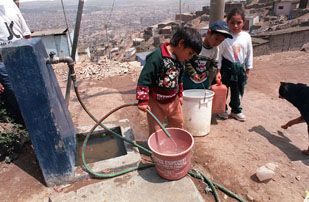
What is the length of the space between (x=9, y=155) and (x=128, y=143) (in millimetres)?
1496

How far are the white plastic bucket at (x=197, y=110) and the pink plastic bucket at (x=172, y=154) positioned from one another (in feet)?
2.43

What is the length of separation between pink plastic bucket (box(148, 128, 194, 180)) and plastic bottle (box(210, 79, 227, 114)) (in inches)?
46.7

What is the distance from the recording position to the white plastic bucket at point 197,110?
2.86m

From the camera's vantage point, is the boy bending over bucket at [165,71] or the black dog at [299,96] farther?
the black dog at [299,96]

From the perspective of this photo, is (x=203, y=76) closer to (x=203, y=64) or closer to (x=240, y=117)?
(x=203, y=64)

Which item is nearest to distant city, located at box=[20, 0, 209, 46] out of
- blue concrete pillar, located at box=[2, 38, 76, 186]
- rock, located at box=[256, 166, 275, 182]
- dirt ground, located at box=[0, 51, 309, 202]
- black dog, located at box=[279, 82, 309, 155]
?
dirt ground, located at box=[0, 51, 309, 202]

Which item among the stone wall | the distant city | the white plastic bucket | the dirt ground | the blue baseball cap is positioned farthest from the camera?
the distant city

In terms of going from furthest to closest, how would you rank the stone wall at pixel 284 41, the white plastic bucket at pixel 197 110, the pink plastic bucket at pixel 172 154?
1. the stone wall at pixel 284 41
2. the white plastic bucket at pixel 197 110
3. the pink plastic bucket at pixel 172 154

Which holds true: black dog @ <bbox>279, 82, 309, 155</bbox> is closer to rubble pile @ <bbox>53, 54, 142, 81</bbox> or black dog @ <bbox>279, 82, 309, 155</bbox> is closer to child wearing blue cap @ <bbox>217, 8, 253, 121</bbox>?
child wearing blue cap @ <bbox>217, 8, 253, 121</bbox>

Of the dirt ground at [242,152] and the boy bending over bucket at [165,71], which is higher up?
the boy bending over bucket at [165,71]

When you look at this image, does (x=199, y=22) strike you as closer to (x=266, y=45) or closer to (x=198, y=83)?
(x=266, y=45)

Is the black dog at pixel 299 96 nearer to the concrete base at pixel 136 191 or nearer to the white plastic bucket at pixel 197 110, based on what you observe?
the white plastic bucket at pixel 197 110

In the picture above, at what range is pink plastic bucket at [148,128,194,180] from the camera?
1.90 metres

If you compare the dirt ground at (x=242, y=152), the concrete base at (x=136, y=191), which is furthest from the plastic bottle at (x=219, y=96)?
the concrete base at (x=136, y=191)
